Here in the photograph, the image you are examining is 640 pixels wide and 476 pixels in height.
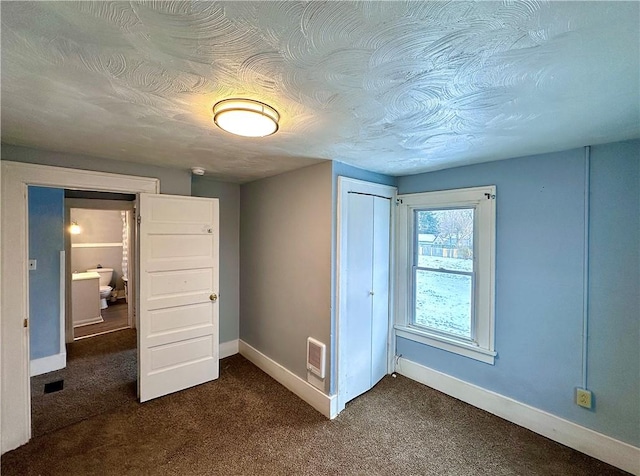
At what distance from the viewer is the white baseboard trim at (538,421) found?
1961 mm

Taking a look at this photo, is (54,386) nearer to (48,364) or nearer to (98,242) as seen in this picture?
(48,364)

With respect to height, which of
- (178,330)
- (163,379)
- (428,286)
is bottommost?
(163,379)

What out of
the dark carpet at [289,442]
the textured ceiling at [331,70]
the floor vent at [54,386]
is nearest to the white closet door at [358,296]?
the dark carpet at [289,442]

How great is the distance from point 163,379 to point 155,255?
1239 millimetres

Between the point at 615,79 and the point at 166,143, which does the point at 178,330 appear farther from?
the point at 615,79

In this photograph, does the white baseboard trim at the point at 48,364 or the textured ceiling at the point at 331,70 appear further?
the white baseboard trim at the point at 48,364

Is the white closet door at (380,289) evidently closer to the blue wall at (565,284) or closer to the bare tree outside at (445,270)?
the bare tree outside at (445,270)

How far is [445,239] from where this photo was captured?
9.68ft

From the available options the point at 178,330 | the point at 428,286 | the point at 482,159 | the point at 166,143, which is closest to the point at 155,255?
the point at 178,330

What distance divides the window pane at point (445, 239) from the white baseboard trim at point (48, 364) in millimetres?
4367

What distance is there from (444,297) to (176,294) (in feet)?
9.18

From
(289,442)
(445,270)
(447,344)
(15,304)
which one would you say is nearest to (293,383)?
(289,442)

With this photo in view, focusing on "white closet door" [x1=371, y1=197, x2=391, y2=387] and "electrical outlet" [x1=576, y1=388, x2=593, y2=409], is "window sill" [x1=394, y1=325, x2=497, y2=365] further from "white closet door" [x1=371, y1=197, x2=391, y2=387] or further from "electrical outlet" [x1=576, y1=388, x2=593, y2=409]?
"electrical outlet" [x1=576, y1=388, x2=593, y2=409]

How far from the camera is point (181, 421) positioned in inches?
94.7
